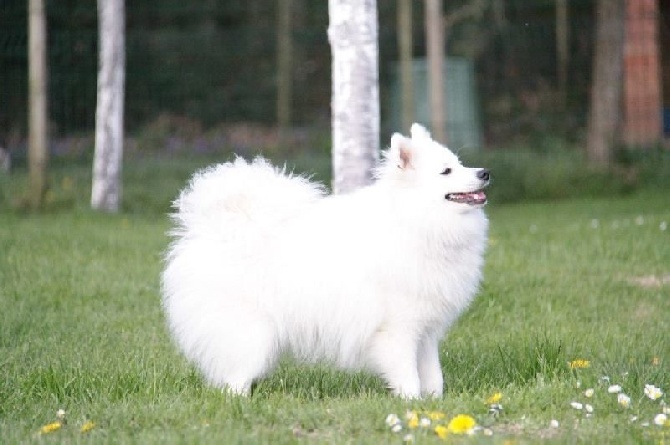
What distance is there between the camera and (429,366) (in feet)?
17.6

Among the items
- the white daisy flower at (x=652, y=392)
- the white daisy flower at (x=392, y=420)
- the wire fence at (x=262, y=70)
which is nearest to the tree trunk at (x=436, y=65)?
the wire fence at (x=262, y=70)

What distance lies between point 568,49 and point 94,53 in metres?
6.53

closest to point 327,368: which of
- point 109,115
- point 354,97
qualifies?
point 354,97

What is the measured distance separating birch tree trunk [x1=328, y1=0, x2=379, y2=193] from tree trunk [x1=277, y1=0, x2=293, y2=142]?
6778 millimetres

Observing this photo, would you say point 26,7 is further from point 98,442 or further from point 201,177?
point 98,442

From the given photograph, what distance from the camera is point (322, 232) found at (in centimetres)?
529

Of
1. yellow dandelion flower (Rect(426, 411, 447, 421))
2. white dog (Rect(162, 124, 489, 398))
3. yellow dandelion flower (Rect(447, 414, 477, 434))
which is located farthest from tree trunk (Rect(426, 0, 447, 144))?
yellow dandelion flower (Rect(447, 414, 477, 434))

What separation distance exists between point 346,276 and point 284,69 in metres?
10.7

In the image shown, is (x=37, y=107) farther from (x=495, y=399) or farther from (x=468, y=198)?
(x=495, y=399)

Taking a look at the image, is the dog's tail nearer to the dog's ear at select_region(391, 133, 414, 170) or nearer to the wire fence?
the dog's ear at select_region(391, 133, 414, 170)

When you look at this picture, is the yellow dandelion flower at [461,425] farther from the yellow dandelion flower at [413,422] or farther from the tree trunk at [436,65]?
the tree trunk at [436,65]

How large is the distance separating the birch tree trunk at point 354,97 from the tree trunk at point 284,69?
6.78 meters

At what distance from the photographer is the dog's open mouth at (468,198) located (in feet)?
16.9

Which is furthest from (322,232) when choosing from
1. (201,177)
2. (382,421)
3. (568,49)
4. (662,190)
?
(568,49)
